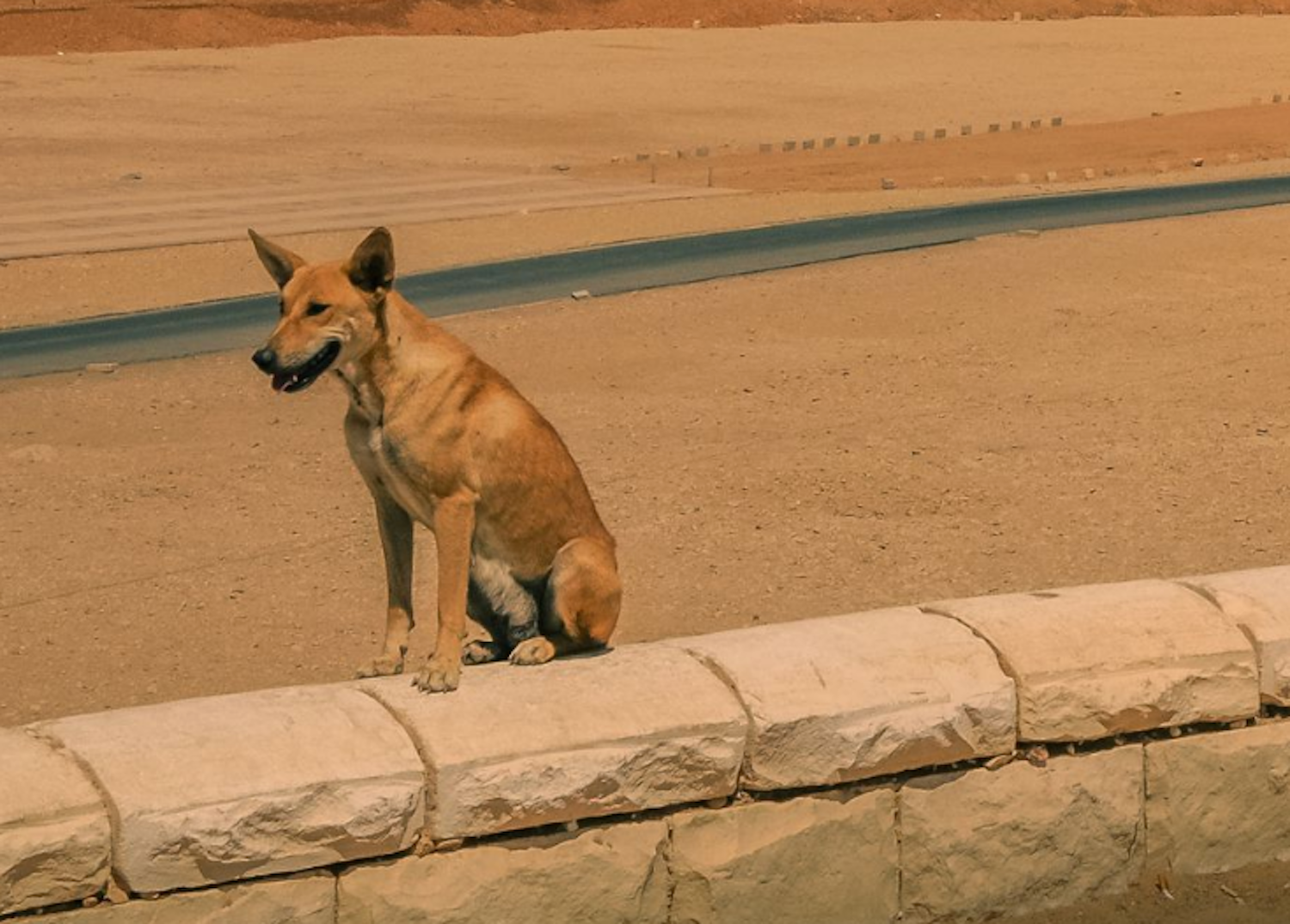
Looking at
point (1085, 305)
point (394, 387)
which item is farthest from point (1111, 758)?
point (1085, 305)

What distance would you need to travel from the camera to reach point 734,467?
12680 mm

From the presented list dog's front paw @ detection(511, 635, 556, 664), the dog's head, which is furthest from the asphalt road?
dog's front paw @ detection(511, 635, 556, 664)

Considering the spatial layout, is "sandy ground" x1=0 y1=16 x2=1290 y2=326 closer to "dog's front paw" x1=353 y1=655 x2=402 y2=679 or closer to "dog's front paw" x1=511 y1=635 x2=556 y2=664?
"dog's front paw" x1=353 y1=655 x2=402 y2=679

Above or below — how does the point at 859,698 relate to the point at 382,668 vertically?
above

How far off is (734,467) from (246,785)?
6.89m

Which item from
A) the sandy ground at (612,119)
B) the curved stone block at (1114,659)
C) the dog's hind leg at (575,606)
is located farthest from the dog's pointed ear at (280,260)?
the sandy ground at (612,119)

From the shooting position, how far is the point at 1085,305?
17.5 m

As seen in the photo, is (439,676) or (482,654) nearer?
(439,676)

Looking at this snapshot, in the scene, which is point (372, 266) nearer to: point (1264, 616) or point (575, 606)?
point (575, 606)

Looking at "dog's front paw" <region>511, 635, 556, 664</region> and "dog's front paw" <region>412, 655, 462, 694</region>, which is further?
"dog's front paw" <region>511, 635, 556, 664</region>

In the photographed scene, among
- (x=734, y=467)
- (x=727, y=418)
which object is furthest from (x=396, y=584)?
(x=727, y=418)

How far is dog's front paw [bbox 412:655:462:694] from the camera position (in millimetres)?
6570

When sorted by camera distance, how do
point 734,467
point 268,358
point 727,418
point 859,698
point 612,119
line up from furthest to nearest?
point 612,119, point 727,418, point 734,467, point 268,358, point 859,698

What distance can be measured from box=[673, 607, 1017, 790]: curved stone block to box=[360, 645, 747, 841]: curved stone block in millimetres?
103
